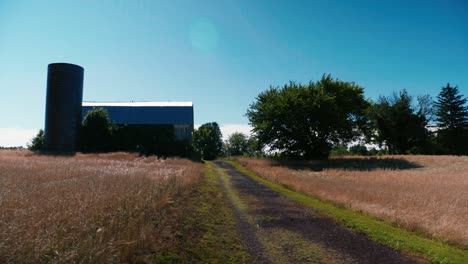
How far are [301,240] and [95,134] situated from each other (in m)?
57.8

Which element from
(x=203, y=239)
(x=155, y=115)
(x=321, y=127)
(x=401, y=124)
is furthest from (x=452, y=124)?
(x=203, y=239)

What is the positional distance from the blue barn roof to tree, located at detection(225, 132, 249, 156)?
223 ft

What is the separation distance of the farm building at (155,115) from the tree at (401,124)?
119 ft

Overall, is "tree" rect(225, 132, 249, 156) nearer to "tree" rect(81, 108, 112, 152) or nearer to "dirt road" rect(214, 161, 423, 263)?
"tree" rect(81, 108, 112, 152)

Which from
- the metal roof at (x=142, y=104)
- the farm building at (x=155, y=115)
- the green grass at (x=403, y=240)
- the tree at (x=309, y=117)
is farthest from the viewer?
the metal roof at (x=142, y=104)

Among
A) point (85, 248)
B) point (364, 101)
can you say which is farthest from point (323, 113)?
point (85, 248)

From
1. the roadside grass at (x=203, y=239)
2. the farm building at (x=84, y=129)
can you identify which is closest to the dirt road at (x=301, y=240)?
the roadside grass at (x=203, y=239)

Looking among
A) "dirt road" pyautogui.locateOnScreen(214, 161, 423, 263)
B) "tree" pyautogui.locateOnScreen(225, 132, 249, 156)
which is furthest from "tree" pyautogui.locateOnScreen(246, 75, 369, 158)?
"tree" pyautogui.locateOnScreen(225, 132, 249, 156)

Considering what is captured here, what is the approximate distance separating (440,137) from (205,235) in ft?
258

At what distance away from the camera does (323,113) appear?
5000cm

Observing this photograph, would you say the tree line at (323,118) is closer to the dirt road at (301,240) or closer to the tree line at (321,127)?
the tree line at (321,127)

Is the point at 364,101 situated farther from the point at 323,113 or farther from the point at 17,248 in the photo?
the point at 17,248

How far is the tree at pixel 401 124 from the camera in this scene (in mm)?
69062

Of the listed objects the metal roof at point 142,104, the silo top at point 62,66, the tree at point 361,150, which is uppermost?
the silo top at point 62,66
